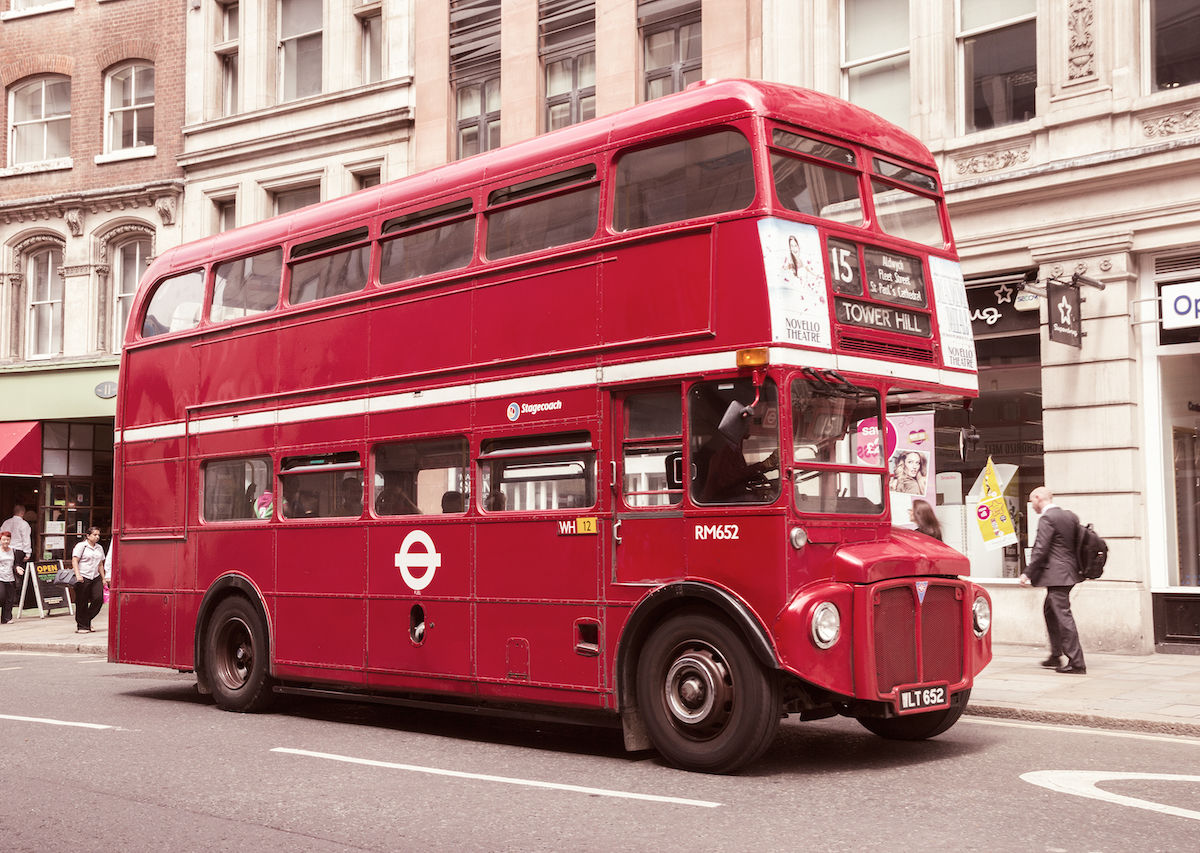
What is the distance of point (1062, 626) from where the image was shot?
1310cm

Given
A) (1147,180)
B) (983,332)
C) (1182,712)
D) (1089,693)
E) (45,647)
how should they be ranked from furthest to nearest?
(45,647)
(983,332)
(1147,180)
(1089,693)
(1182,712)

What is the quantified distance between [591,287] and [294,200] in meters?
17.6

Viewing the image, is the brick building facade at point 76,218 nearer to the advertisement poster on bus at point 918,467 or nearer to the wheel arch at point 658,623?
the advertisement poster on bus at point 918,467

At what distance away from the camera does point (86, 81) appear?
92.3 ft

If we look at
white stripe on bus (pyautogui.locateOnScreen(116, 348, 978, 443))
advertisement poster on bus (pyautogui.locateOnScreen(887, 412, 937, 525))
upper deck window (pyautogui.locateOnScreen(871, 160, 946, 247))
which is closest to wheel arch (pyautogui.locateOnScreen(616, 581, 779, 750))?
white stripe on bus (pyautogui.locateOnScreen(116, 348, 978, 443))

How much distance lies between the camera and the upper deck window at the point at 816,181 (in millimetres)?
8328

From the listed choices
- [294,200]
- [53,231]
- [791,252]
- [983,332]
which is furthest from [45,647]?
[791,252]

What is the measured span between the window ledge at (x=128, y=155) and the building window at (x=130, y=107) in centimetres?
21

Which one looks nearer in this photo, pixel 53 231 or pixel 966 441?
pixel 966 441

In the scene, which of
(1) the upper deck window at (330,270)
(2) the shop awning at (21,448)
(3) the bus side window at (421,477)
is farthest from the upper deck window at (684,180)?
(2) the shop awning at (21,448)

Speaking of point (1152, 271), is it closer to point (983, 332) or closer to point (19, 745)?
point (983, 332)

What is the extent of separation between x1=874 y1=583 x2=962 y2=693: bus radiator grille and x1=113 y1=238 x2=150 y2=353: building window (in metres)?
22.3

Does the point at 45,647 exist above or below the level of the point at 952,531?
below

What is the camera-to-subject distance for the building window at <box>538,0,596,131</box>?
21484mm
